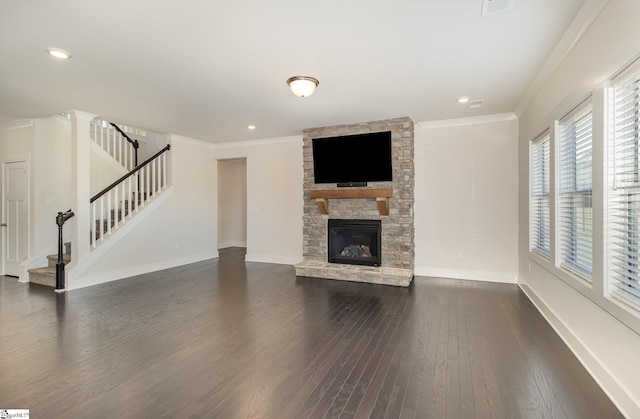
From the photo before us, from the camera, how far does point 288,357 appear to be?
2.58 meters

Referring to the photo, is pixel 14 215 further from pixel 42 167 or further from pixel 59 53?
pixel 59 53

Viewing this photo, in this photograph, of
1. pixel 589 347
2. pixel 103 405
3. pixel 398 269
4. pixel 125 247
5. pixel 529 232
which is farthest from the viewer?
pixel 125 247

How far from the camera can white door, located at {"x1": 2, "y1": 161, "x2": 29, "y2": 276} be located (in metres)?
5.37

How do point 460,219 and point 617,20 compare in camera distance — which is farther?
point 460,219

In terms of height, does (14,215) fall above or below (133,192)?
below

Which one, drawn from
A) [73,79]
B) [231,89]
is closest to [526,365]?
[231,89]

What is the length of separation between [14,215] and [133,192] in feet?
6.07

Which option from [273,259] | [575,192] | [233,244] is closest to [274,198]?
[273,259]

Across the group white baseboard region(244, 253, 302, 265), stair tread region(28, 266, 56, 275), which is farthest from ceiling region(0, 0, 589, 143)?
white baseboard region(244, 253, 302, 265)

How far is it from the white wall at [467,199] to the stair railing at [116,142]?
234 inches

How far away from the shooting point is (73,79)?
11.5ft

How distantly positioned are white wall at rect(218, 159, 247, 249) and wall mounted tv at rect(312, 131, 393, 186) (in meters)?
4.16

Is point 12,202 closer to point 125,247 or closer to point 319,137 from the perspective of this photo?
point 125,247

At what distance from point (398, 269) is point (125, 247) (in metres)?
4.71
